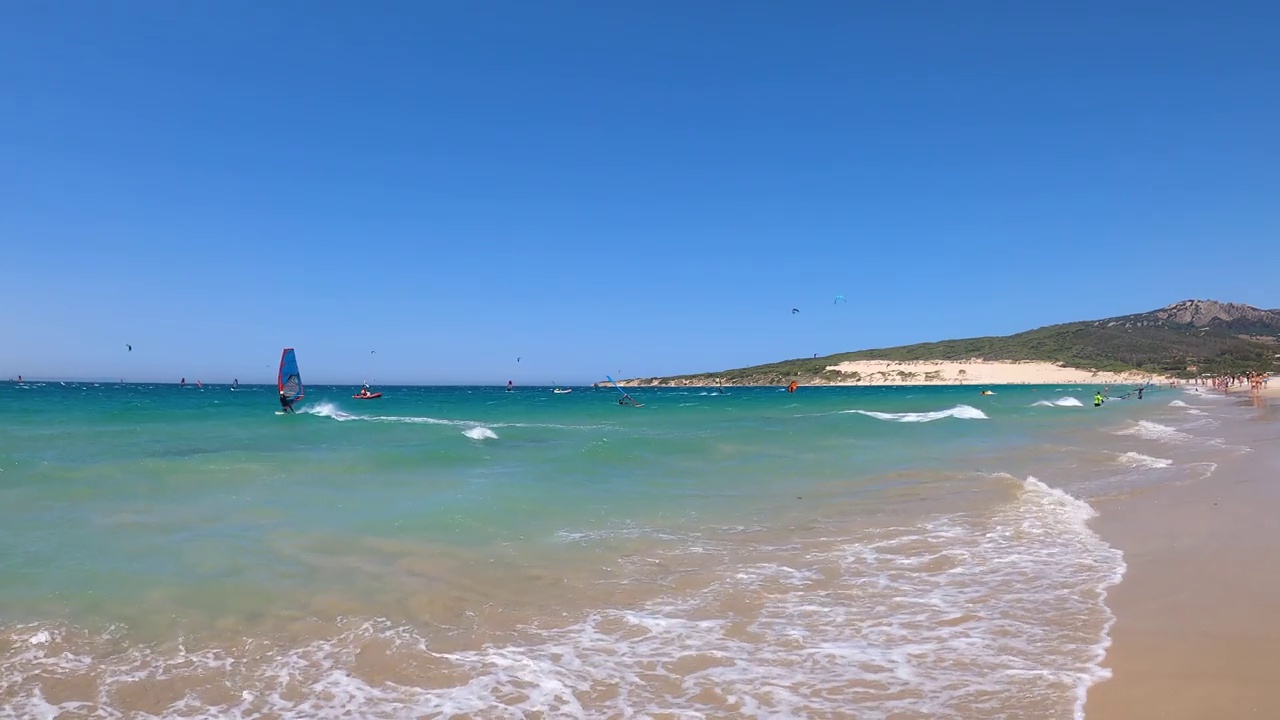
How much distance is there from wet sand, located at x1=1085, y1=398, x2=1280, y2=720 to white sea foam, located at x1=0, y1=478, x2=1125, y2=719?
22cm

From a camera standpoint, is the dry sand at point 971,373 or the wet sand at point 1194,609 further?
the dry sand at point 971,373

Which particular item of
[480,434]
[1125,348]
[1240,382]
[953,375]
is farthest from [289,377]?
[1125,348]

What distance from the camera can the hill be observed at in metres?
116

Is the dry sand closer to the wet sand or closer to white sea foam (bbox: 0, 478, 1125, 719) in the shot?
the wet sand

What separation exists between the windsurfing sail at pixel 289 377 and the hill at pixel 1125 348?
4475 inches

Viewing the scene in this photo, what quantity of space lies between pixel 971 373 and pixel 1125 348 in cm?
2670

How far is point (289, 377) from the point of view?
37.4 metres

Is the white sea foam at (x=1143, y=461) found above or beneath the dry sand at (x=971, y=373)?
beneath

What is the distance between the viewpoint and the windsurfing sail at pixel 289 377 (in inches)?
1380

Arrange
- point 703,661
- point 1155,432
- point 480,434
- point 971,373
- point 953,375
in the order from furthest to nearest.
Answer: point 953,375, point 971,373, point 480,434, point 1155,432, point 703,661

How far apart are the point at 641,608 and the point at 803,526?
171 inches

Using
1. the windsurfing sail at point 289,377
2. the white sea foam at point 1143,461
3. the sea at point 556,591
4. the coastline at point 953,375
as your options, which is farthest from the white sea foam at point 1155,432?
the coastline at point 953,375

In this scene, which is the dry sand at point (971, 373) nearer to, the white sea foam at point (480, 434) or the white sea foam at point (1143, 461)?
the white sea foam at point (1143, 461)

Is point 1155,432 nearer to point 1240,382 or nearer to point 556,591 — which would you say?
point 556,591
